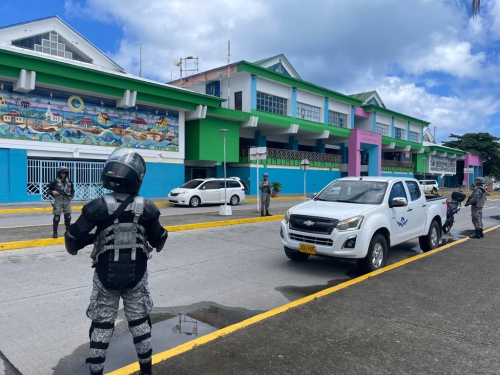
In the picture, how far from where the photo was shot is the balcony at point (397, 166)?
4841 cm

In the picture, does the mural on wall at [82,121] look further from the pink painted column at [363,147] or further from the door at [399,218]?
the pink painted column at [363,147]

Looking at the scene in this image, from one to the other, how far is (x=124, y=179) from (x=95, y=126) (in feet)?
69.3

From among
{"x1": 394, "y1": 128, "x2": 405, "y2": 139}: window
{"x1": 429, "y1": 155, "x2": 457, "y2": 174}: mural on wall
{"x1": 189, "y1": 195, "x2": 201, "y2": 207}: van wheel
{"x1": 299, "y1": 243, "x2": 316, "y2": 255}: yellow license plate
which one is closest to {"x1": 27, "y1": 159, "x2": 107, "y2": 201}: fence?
{"x1": 189, "y1": 195, "x2": 201, "y2": 207}: van wheel

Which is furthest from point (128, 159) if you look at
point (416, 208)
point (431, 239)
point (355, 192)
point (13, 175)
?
point (13, 175)

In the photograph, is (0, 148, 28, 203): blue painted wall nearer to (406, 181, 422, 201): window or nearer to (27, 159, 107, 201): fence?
(27, 159, 107, 201): fence

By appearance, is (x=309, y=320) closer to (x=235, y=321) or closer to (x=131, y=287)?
(x=235, y=321)

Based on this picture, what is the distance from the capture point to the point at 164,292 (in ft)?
18.7

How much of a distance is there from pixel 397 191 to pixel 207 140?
70.2 feet

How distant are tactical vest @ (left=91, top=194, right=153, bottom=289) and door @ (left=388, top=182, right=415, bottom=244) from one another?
5.38 metres

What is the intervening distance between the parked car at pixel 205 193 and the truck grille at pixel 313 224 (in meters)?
13.5

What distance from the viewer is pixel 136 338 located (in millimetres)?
2953

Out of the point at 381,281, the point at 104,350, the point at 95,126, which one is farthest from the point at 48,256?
the point at 95,126

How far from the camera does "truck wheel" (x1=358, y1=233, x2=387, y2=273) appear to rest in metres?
6.54

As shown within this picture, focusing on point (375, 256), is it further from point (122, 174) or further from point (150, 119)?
point (150, 119)
